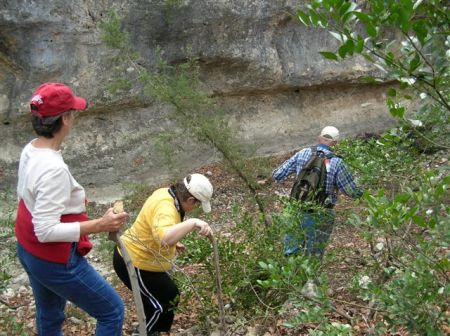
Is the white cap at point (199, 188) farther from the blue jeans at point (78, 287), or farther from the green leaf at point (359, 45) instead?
the green leaf at point (359, 45)

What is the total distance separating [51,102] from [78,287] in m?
0.95

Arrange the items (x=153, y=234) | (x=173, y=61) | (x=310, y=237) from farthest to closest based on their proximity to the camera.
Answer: (x=173, y=61) → (x=310, y=237) → (x=153, y=234)

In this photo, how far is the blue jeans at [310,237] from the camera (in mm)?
3857

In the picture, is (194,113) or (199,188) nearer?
(199,188)

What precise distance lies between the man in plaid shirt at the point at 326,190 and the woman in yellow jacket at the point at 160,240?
0.80m

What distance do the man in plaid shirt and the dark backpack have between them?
43 mm

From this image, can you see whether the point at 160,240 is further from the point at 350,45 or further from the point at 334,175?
the point at 334,175

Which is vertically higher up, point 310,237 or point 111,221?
point 111,221

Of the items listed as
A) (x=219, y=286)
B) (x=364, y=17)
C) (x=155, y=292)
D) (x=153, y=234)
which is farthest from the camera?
(x=155, y=292)

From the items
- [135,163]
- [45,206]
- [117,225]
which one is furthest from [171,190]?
[135,163]

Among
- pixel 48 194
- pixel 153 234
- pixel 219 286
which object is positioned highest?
pixel 48 194

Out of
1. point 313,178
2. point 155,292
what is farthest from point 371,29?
point 313,178

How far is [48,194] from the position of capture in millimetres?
2701

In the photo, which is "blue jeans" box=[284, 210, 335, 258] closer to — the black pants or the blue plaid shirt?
the blue plaid shirt
